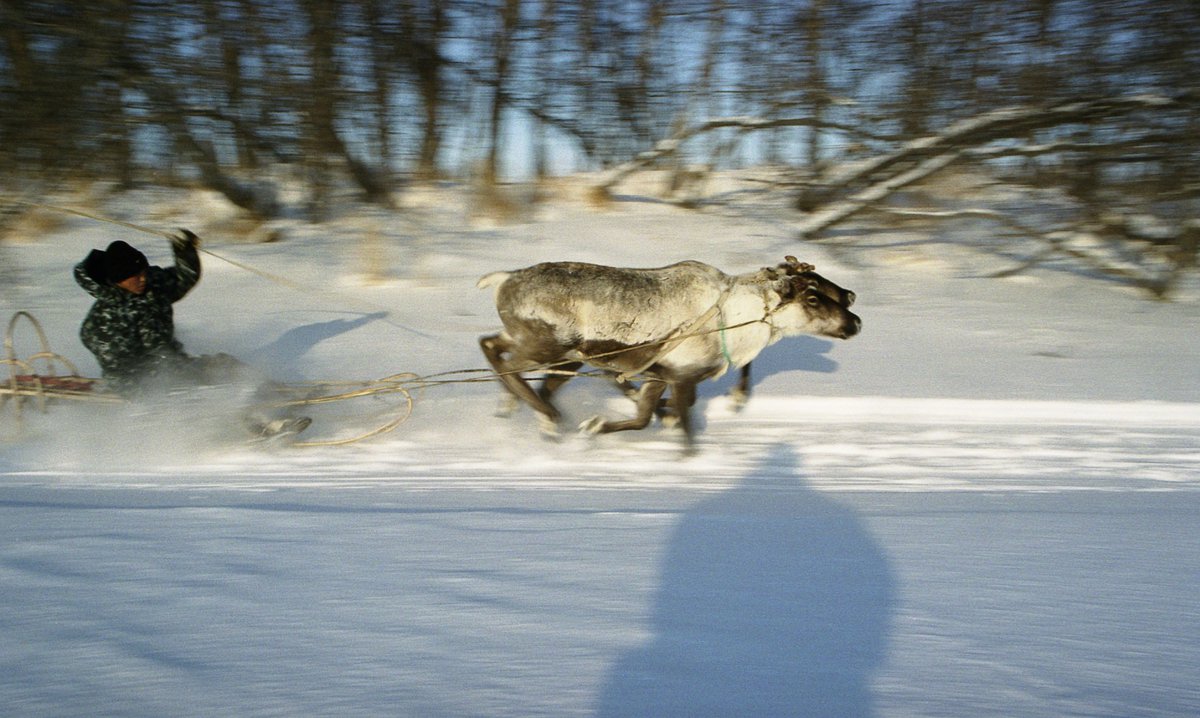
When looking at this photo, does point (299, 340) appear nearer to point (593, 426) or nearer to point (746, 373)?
point (593, 426)

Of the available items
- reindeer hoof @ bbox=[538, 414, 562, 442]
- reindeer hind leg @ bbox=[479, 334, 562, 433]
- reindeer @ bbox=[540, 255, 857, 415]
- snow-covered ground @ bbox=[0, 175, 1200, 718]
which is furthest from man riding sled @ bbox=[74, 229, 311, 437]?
reindeer @ bbox=[540, 255, 857, 415]

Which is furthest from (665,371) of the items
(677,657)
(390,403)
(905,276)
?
(905,276)

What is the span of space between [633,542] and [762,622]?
931 millimetres

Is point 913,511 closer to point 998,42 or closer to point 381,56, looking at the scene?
point 998,42

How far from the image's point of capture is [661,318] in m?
5.64

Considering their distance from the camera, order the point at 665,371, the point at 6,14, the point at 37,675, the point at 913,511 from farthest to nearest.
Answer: the point at 6,14 < the point at 665,371 < the point at 913,511 < the point at 37,675

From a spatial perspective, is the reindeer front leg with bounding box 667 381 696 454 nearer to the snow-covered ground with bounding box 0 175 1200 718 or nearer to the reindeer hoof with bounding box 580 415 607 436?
the snow-covered ground with bounding box 0 175 1200 718

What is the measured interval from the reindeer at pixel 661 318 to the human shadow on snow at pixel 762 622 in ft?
4.82

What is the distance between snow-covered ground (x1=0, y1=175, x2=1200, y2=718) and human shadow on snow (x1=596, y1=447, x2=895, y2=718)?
14 mm

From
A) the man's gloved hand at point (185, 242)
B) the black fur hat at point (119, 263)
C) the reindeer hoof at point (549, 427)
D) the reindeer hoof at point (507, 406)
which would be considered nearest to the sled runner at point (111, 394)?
the black fur hat at point (119, 263)

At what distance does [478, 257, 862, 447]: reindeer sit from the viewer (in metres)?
5.63

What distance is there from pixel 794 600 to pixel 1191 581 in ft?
5.40

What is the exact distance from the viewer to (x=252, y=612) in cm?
310

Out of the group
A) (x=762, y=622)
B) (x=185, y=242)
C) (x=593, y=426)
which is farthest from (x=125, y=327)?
(x=762, y=622)
